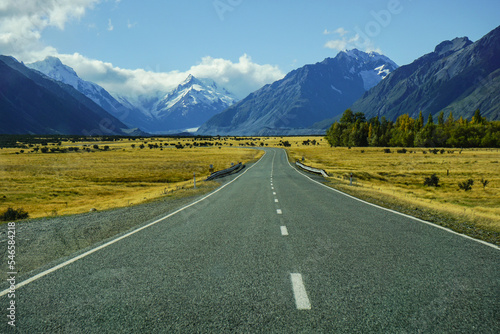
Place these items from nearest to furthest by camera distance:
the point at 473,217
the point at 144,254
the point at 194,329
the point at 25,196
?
the point at 194,329 → the point at 144,254 → the point at 473,217 → the point at 25,196

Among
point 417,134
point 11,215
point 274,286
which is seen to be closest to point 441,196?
point 274,286

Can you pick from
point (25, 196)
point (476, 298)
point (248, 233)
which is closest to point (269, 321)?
point (476, 298)

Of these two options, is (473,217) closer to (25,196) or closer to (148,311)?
(148,311)

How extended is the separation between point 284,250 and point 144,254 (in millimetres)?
2777

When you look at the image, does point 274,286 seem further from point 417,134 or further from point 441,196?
point 417,134

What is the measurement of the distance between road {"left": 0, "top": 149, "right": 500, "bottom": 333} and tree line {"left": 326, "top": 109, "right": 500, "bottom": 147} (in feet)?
353

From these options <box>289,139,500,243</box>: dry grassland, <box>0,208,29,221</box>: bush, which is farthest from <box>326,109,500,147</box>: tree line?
<box>0,208,29,221</box>: bush

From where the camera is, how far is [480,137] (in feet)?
353

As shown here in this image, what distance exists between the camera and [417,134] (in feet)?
363

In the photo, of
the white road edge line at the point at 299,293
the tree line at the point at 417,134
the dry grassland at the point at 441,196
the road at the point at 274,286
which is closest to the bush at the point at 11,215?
the road at the point at 274,286

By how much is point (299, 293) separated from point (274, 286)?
425 millimetres

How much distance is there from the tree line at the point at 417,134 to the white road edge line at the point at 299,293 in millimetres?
109681

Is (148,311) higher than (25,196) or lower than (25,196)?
higher

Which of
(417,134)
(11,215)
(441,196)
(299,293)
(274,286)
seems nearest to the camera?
(299,293)
